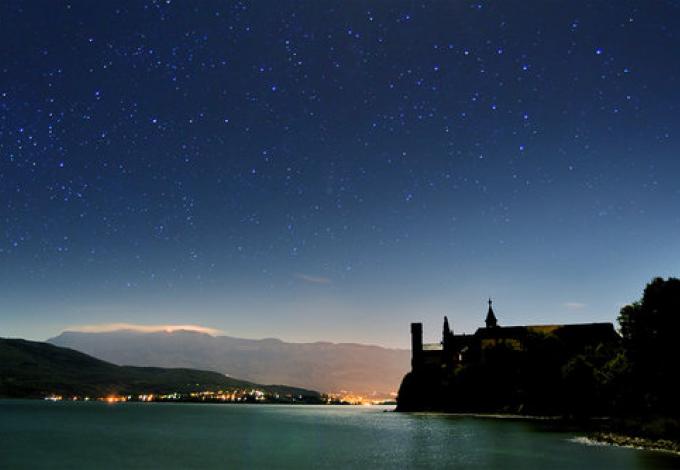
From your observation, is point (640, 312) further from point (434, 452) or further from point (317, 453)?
point (317, 453)

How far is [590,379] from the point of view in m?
109

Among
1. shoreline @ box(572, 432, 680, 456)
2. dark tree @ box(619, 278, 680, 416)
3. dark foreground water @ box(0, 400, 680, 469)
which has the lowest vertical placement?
dark foreground water @ box(0, 400, 680, 469)

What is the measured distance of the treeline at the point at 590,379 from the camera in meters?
62.8

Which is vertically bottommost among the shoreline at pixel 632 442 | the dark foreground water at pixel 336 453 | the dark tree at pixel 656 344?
the dark foreground water at pixel 336 453

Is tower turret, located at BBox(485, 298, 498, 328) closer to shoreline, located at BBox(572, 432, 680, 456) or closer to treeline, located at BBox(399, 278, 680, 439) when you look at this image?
treeline, located at BBox(399, 278, 680, 439)

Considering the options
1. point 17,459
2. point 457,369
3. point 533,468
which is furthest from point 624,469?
point 457,369

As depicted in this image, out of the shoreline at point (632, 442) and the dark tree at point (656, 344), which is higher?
the dark tree at point (656, 344)

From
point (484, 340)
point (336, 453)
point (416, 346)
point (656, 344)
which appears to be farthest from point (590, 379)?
point (416, 346)

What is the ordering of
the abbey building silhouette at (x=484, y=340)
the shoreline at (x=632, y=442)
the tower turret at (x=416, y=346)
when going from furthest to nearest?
the tower turret at (x=416, y=346), the abbey building silhouette at (x=484, y=340), the shoreline at (x=632, y=442)

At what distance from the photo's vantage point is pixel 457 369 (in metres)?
164

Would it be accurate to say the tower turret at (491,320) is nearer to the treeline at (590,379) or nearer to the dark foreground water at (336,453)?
the treeline at (590,379)

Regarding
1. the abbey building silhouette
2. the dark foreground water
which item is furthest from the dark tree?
the abbey building silhouette

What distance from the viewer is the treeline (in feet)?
206

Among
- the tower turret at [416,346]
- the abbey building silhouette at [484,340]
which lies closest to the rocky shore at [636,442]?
the abbey building silhouette at [484,340]
